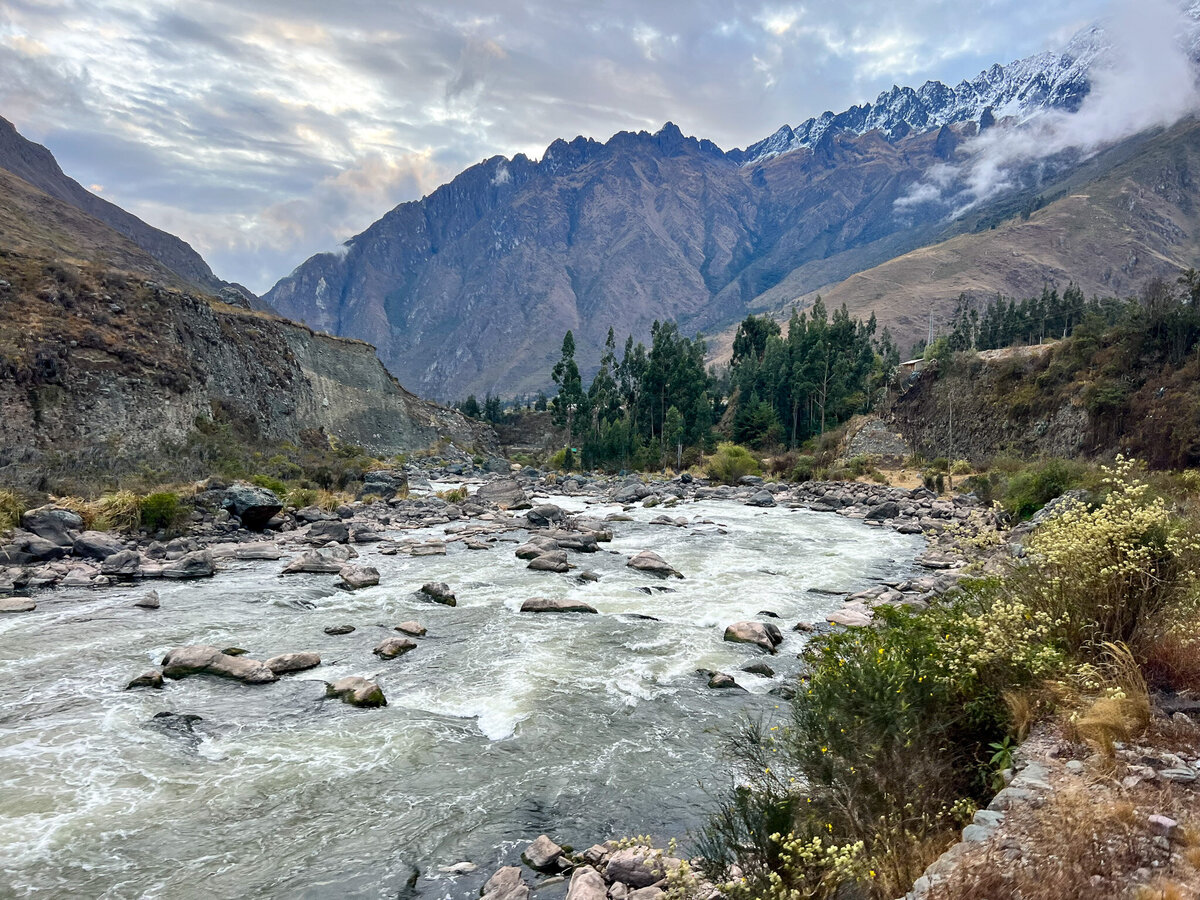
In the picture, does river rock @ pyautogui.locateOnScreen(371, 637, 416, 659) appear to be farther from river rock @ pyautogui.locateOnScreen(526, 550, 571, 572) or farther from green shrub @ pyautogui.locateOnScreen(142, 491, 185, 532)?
green shrub @ pyautogui.locateOnScreen(142, 491, 185, 532)

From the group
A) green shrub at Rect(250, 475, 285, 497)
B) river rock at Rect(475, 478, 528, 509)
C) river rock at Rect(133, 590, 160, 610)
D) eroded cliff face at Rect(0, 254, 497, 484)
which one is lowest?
river rock at Rect(475, 478, 528, 509)

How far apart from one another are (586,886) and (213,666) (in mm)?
9148

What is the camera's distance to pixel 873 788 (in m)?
5.36

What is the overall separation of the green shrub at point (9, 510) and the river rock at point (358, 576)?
10.8 m

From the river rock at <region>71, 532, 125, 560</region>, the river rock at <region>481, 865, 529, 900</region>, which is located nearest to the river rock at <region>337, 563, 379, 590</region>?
the river rock at <region>71, 532, 125, 560</region>

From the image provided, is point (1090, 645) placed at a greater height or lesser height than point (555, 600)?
greater

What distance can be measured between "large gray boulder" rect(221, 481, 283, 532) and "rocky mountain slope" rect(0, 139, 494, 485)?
22.2 feet

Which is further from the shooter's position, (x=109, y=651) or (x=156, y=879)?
(x=109, y=651)

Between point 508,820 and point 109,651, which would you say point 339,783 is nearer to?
point 508,820

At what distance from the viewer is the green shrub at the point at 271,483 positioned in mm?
32625

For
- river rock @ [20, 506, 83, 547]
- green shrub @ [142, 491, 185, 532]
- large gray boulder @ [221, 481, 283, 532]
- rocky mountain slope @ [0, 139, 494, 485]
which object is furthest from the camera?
rocky mountain slope @ [0, 139, 494, 485]

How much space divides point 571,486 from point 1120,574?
49.7 metres

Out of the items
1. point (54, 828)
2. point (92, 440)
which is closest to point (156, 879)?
point (54, 828)

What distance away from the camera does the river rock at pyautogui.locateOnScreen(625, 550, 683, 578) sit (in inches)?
835
